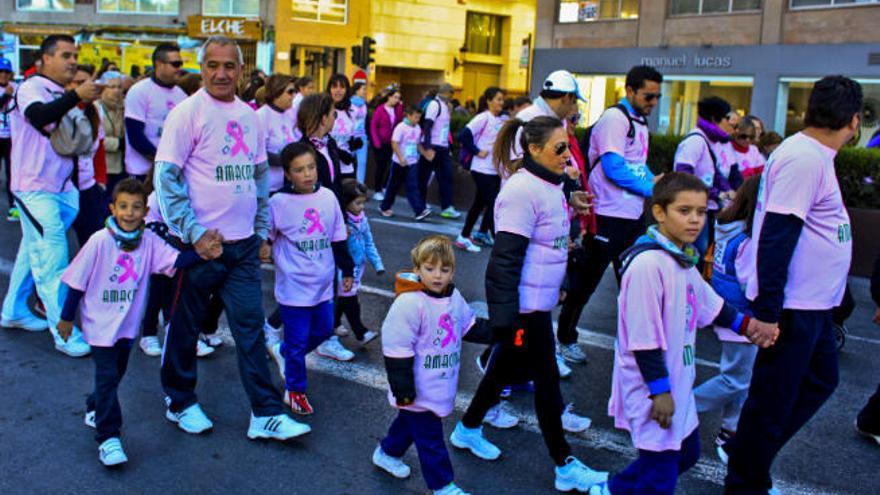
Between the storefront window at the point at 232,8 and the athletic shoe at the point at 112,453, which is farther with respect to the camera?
the storefront window at the point at 232,8

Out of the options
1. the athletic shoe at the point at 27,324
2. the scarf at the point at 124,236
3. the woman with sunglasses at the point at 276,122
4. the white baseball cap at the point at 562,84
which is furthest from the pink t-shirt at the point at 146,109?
the white baseball cap at the point at 562,84

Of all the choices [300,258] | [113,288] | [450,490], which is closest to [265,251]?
[300,258]

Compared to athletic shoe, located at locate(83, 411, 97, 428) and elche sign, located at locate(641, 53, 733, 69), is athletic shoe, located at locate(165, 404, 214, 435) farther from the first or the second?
elche sign, located at locate(641, 53, 733, 69)

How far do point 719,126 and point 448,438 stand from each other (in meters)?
3.92

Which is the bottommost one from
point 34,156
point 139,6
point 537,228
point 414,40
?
point 537,228

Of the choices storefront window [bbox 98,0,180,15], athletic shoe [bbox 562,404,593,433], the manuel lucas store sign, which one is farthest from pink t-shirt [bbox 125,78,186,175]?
storefront window [bbox 98,0,180,15]

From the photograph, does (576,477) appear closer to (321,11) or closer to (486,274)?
(486,274)

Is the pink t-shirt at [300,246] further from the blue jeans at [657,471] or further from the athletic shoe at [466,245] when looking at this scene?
the athletic shoe at [466,245]

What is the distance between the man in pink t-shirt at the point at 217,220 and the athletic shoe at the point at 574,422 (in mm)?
1439

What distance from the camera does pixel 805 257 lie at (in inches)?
144

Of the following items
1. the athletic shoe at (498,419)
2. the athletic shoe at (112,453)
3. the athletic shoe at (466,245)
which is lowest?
the athletic shoe at (112,453)

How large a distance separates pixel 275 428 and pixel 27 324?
2743 mm

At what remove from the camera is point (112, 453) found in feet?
13.4

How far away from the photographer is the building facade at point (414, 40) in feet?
114
